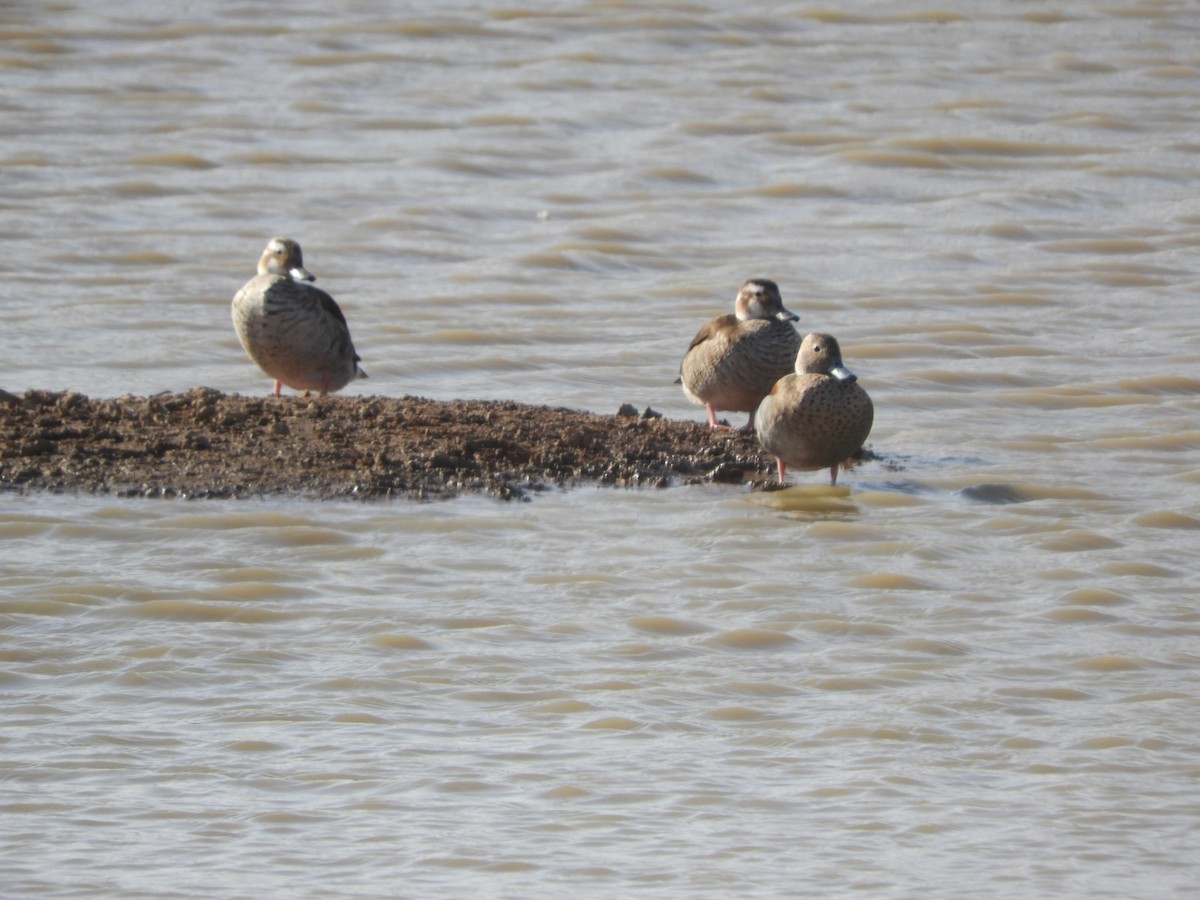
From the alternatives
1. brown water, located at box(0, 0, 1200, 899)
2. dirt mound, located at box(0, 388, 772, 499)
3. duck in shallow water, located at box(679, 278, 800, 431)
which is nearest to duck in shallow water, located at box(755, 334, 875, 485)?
brown water, located at box(0, 0, 1200, 899)

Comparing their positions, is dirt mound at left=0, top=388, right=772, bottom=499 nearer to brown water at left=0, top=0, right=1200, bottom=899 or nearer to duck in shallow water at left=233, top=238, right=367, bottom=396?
brown water at left=0, top=0, right=1200, bottom=899

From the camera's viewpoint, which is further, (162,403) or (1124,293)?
(1124,293)

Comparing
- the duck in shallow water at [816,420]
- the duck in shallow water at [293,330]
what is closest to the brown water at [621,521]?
the duck in shallow water at [816,420]

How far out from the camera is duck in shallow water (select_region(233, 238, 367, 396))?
9.82 meters

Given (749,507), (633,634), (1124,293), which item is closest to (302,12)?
(1124,293)

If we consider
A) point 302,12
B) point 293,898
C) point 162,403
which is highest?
point 302,12

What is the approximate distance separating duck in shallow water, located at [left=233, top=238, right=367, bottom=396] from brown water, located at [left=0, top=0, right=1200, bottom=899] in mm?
567

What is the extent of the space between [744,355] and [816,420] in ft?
3.98

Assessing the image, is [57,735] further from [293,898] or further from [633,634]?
[633,634]

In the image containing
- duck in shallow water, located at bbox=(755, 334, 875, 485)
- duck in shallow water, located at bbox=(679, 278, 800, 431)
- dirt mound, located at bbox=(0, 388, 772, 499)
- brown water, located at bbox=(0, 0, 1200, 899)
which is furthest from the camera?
duck in shallow water, located at bbox=(679, 278, 800, 431)

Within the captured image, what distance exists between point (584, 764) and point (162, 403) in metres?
4.00

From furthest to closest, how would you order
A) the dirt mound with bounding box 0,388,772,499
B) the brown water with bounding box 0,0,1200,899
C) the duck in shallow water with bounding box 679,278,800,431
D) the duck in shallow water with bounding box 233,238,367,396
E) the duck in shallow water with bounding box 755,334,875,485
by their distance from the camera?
the duck in shallow water with bounding box 233,238,367,396 < the duck in shallow water with bounding box 679,278,800,431 < the duck in shallow water with bounding box 755,334,875,485 < the dirt mound with bounding box 0,388,772,499 < the brown water with bounding box 0,0,1200,899

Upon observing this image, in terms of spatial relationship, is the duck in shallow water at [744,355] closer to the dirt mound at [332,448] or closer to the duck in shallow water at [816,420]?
the dirt mound at [332,448]

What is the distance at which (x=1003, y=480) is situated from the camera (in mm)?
8703
